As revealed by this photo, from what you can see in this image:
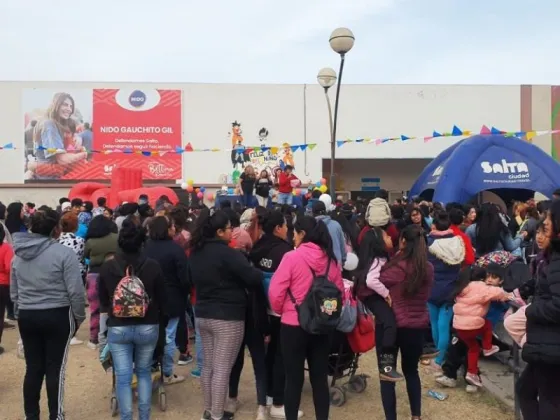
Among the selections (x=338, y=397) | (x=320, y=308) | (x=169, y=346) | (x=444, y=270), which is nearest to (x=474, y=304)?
(x=444, y=270)

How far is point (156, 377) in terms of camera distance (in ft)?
16.7

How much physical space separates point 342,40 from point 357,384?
7.51 m

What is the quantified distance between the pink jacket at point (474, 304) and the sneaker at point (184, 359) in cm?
305

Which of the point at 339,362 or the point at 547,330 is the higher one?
the point at 547,330

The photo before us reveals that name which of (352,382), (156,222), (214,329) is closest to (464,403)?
(352,382)

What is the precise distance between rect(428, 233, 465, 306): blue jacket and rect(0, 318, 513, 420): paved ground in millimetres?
891

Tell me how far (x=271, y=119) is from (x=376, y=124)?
518 cm

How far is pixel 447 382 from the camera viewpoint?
536cm

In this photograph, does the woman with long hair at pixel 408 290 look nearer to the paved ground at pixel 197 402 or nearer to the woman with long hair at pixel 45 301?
the paved ground at pixel 197 402

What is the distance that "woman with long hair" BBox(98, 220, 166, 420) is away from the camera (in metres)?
4.08

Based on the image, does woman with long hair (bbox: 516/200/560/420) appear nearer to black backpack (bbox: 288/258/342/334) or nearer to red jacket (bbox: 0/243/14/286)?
black backpack (bbox: 288/258/342/334)

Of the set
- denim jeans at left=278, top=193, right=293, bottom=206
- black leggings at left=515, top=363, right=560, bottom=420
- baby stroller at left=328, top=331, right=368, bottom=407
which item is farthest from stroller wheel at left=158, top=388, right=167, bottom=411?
denim jeans at left=278, top=193, right=293, bottom=206

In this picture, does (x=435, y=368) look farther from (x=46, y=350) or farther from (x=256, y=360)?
(x=46, y=350)

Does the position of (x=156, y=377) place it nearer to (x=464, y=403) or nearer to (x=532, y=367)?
(x=464, y=403)
